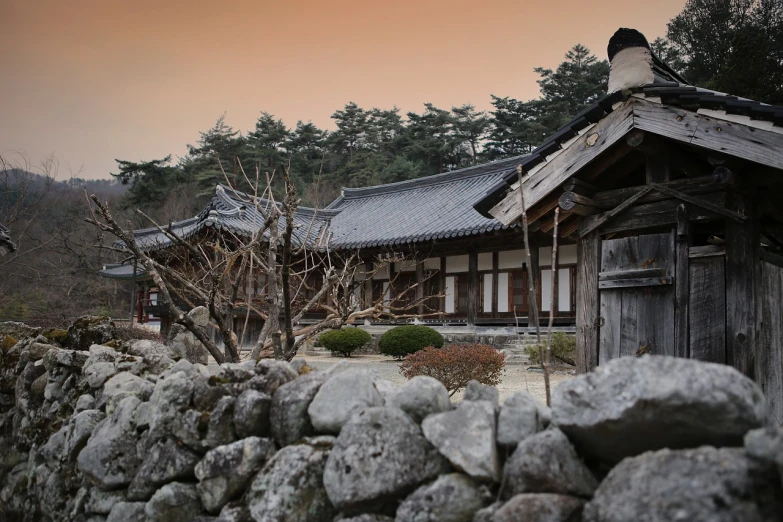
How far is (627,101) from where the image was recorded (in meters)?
4.93

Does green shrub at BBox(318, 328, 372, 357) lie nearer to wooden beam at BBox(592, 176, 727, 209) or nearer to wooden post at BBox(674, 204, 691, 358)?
wooden beam at BBox(592, 176, 727, 209)

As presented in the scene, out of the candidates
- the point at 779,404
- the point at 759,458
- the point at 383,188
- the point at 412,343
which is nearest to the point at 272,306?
the point at 759,458

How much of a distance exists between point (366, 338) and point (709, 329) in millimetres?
13140

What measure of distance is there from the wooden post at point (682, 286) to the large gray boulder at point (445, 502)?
3533mm

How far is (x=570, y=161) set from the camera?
5.30 m

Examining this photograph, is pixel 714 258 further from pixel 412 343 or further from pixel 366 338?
pixel 366 338

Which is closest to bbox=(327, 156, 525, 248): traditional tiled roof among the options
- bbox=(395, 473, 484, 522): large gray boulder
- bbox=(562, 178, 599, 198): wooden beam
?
bbox=(562, 178, 599, 198): wooden beam

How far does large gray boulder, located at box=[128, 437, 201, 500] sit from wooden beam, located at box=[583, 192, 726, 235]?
427 cm

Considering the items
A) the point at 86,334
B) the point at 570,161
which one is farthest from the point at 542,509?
the point at 86,334

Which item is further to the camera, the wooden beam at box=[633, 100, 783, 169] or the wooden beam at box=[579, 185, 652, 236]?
the wooden beam at box=[579, 185, 652, 236]

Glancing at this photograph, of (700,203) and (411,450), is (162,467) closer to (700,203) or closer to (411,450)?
(411,450)

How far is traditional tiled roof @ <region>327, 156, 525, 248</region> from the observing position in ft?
61.7

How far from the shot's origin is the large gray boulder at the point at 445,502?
1933 mm

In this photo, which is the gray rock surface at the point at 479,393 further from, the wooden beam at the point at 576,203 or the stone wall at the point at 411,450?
the wooden beam at the point at 576,203
